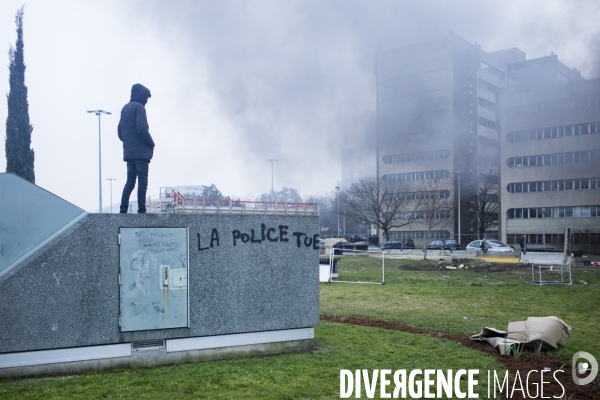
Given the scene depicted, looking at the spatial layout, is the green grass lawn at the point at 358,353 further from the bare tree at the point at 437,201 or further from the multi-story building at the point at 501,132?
the bare tree at the point at 437,201

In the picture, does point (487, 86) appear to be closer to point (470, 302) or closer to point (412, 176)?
point (412, 176)

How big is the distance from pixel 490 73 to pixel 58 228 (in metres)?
48.8

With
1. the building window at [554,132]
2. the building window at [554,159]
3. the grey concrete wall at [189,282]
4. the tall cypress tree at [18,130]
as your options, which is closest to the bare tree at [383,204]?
the building window at [554,159]

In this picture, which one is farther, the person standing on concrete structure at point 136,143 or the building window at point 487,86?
the building window at point 487,86

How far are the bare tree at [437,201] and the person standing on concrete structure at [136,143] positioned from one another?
4059 centimetres

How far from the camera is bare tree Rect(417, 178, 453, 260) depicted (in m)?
47.0

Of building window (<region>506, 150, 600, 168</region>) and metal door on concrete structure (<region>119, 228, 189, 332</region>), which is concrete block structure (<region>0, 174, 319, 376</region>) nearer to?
metal door on concrete structure (<region>119, 228, 189, 332</region>)

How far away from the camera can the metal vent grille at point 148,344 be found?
6.52 m

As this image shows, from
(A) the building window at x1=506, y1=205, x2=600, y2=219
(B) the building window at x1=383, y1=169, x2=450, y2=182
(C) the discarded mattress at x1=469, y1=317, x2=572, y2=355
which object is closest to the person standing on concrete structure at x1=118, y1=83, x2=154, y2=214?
(C) the discarded mattress at x1=469, y1=317, x2=572, y2=355

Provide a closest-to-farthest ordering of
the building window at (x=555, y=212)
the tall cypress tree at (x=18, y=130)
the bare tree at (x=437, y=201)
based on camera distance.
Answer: the tall cypress tree at (x=18, y=130), the building window at (x=555, y=212), the bare tree at (x=437, y=201)

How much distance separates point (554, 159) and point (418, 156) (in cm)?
1074

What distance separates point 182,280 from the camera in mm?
6766

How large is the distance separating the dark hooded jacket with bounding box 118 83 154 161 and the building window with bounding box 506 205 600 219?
132 feet

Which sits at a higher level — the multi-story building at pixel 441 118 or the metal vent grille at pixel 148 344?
the multi-story building at pixel 441 118
